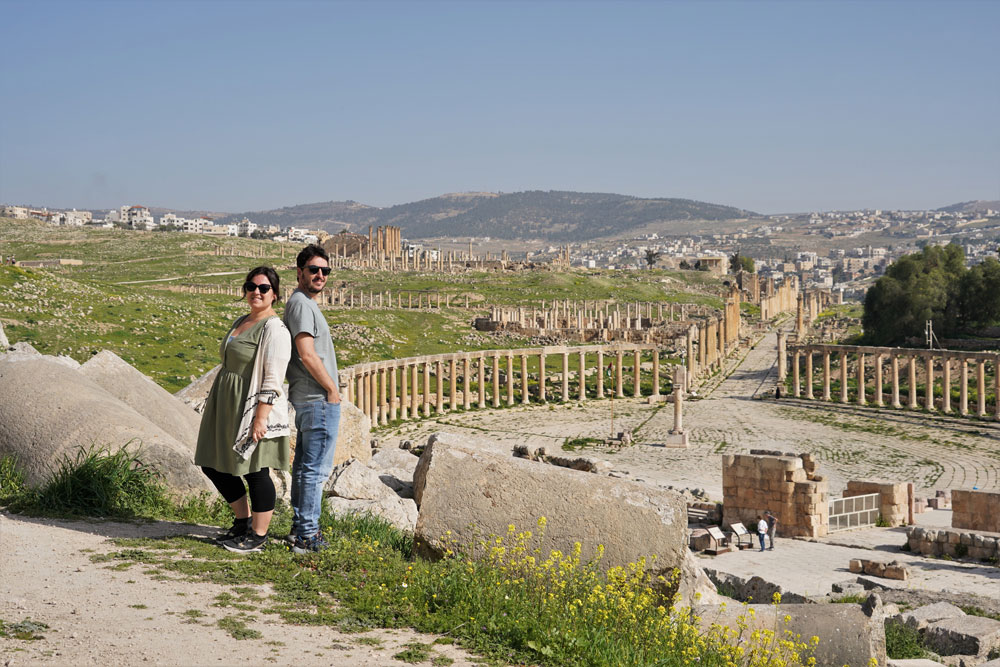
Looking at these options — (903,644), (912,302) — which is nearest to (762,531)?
(903,644)

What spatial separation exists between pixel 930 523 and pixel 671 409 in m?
28.4

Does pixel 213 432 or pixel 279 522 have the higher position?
pixel 213 432

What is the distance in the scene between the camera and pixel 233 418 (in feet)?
28.3

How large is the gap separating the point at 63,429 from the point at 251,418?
3333 millimetres

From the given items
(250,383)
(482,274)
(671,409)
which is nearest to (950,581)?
(250,383)

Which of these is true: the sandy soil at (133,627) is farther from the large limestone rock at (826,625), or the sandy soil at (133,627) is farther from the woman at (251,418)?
the large limestone rock at (826,625)

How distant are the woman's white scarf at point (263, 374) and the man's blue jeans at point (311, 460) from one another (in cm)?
33

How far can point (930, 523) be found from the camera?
2828 centimetres

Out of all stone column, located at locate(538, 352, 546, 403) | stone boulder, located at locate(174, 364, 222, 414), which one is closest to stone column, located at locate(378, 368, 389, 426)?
stone column, located at locate(538, 352, 546, 403)

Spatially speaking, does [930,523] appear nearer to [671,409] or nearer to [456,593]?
[456,593]

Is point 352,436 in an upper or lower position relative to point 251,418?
lower

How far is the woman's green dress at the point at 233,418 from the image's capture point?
8.59 metres

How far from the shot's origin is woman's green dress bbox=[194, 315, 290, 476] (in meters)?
8.59

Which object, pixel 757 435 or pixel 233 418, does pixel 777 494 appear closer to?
pixel 233 418
